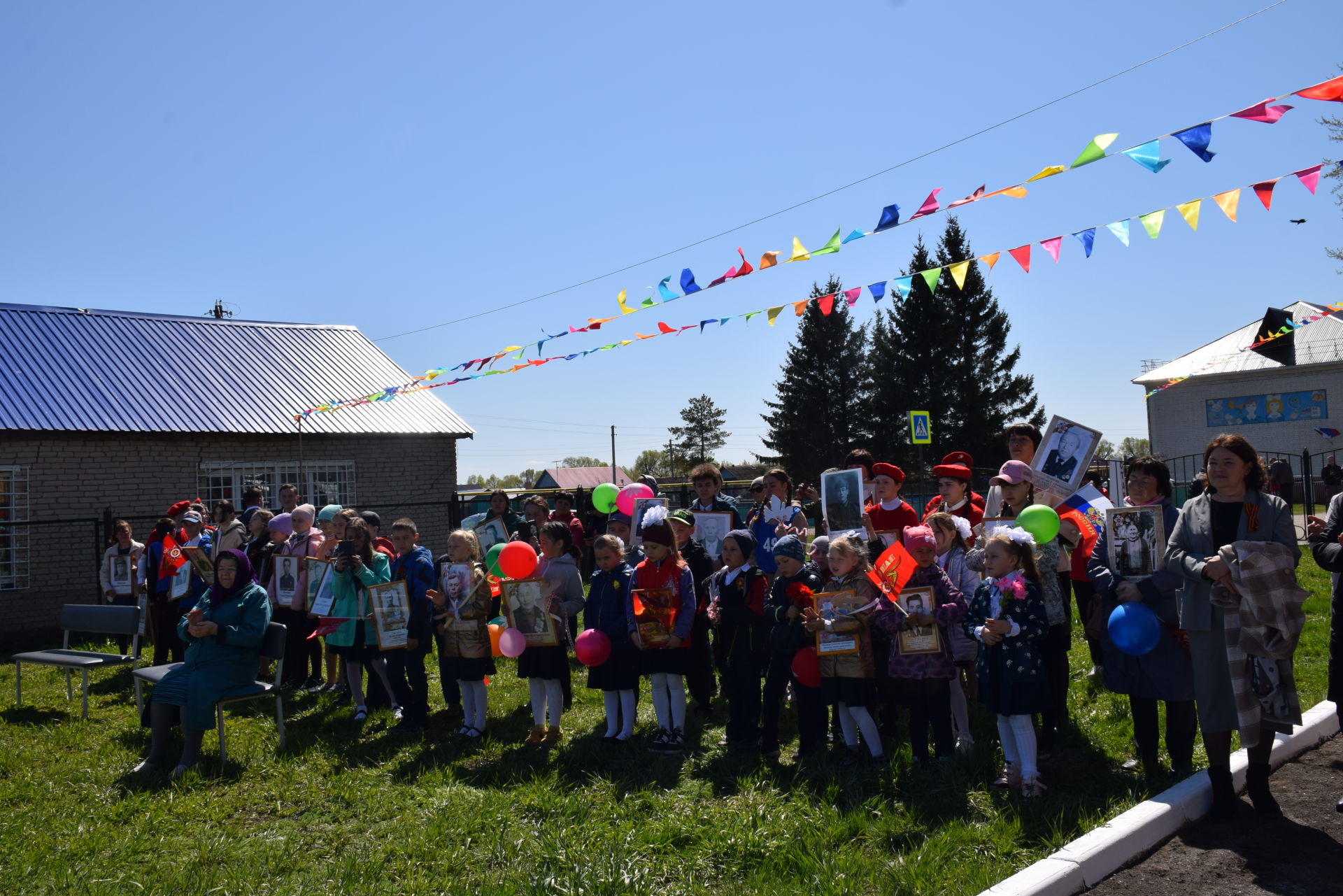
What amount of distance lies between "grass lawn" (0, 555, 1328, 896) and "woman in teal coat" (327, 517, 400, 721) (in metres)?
0.69

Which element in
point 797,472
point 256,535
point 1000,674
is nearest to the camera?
point 1000,674

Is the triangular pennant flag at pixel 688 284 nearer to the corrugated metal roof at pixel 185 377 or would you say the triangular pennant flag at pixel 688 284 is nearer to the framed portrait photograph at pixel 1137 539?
the framed portrait photograph at pixel 1137 539

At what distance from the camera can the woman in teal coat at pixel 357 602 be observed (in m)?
7.66

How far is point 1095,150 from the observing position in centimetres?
638

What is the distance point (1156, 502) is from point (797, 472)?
37.1 metres

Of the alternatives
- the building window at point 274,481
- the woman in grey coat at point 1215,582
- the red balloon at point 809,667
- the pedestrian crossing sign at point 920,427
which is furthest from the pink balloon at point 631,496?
the building window at point 274,481

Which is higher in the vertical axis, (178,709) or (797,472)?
(797,472)

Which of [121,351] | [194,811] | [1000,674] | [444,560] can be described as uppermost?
[121,351]

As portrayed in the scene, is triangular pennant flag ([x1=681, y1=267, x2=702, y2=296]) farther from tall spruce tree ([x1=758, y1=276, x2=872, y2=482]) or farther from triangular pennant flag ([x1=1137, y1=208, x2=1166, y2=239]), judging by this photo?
tall spruce tree ([x1=758, y1=276, x2=872, y2=482])

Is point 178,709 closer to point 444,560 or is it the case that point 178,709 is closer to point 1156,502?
point 444,560

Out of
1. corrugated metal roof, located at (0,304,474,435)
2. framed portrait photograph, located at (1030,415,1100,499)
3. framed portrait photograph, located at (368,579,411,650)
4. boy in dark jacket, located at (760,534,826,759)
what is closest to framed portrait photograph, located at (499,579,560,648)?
framed portrait photograph, located at (368,579,411,650)

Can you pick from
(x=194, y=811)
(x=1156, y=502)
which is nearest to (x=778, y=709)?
(x=1156, y=502)

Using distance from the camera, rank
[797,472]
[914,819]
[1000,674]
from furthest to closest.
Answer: [797,472] → [1000,674] → [914,819]

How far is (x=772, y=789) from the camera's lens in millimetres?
5309
